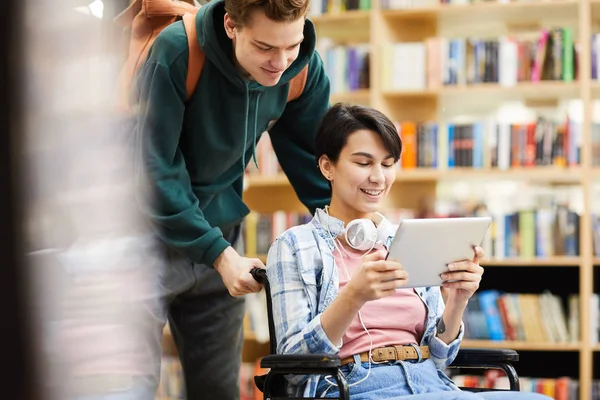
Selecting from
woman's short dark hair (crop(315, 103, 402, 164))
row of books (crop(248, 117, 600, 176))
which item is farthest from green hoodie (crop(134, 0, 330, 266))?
row of books (crop(248, 117, 600, 176))

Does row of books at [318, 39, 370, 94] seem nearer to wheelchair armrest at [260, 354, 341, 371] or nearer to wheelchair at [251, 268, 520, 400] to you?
wheelchair at [251, 268, 520, 400]

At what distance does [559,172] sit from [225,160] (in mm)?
2164

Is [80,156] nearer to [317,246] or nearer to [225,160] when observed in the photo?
[317,246]

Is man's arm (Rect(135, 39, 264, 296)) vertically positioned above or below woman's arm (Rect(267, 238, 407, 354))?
above

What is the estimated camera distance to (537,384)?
11.2 ft

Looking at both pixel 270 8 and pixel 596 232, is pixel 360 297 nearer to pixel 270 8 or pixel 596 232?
pixel 270 8

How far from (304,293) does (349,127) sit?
347 mm

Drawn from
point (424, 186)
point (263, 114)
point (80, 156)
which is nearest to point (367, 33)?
point (424, 186)

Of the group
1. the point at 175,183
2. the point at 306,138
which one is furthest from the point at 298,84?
the point at 175,183

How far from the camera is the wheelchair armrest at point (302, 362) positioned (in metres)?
1.23

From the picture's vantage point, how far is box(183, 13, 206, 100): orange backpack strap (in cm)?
145

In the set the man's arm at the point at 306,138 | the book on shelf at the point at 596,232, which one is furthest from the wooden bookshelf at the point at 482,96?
the man's arm at the point at 306,138

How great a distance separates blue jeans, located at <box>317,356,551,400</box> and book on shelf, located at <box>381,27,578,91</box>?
2.28 m

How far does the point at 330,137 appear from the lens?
1.57 meters
